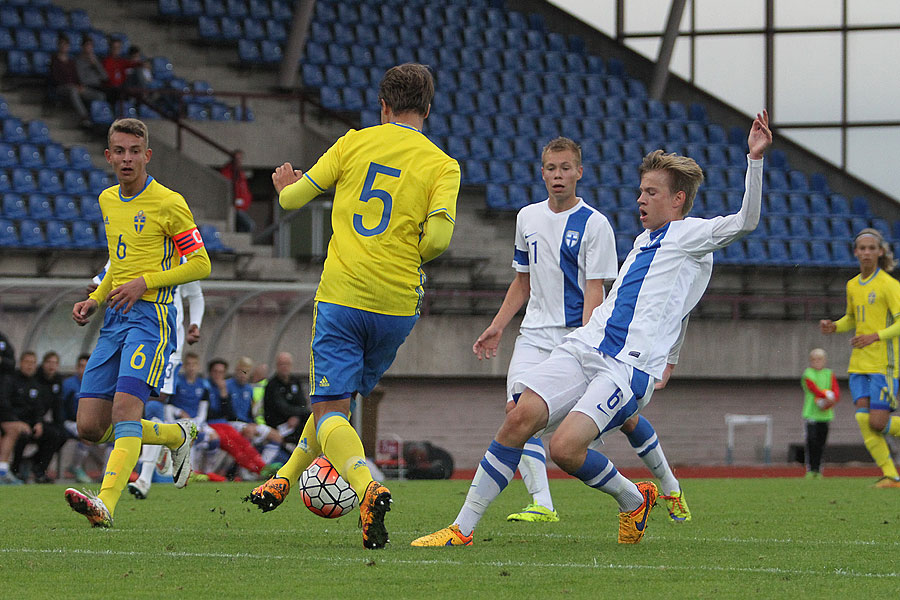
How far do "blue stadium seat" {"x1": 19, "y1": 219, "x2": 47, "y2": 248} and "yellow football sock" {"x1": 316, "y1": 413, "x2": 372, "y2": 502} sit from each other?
41.5 feet

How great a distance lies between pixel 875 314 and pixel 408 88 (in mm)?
7607

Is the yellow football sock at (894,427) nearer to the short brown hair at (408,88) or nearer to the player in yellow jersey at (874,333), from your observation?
the player in yellow jersey at (874,333)

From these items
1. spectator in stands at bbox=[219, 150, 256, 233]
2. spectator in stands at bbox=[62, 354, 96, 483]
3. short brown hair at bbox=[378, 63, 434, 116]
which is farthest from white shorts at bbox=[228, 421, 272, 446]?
short brown hair at bbox=[378, 63, 434, 116]

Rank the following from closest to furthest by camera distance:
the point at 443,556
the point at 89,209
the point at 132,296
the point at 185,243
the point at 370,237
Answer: the point at 443,556 < the point at 370,237 < the point at 132,296 < the point at 185,243 < the point at 89,209

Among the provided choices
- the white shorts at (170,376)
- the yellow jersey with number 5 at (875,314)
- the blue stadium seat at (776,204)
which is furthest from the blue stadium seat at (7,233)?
the blue stadium seat at (776,204)

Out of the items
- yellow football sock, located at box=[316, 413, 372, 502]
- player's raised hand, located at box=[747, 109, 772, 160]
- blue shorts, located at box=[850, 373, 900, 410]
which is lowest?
blue shorts, located at box=[850, 373, 900, 410]

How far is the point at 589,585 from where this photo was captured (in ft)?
15.4

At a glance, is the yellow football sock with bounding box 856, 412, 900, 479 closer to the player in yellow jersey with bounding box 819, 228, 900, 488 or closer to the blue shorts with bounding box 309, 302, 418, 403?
the player in yellow jersey with bounding box 819, 228, 900, 488

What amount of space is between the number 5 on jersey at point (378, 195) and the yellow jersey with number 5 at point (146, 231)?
6.76ft

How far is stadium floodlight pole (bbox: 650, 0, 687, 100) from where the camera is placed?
2623cm

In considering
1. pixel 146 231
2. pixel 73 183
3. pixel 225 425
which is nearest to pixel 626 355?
pixel 146 231

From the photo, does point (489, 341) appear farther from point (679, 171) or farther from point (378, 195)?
point (378, 195)

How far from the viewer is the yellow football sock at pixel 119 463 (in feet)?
22.4

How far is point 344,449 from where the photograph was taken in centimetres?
554
